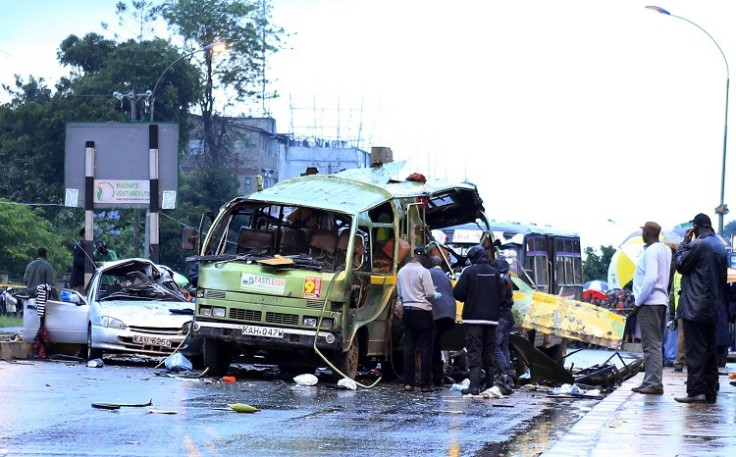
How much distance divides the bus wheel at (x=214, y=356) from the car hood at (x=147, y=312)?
8.33 feet

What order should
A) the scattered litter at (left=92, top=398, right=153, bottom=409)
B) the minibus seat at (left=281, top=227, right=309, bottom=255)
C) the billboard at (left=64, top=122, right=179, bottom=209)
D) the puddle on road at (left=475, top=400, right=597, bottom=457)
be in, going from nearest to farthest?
the puddle on road at (left=475, top=400, right=597, bottom=457), the scattered litter at (left=92, top=398, right=153, bottom=409), the minibus seat at (left=281, top=227, right=309, bottom=255), the billboard at (left=64, top=122, right=179, bottom=209)

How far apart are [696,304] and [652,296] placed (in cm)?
155

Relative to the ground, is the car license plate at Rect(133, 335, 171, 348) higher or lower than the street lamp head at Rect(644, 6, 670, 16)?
lower

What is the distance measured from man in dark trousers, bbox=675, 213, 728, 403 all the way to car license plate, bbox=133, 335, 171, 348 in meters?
9.73

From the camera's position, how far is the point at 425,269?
60.0 feet

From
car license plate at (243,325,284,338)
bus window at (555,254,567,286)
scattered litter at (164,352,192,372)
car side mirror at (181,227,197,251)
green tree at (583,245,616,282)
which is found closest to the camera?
car license plate at (243,325,284,338)

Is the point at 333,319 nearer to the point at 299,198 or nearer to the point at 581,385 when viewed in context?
the point at 299,198

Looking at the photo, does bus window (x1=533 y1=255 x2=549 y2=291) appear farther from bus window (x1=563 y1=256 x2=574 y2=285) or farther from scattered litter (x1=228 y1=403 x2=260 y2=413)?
scattered litter (x1=228 y1=403 x2=260 y2=413)

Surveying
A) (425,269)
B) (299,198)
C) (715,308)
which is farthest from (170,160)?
(715,308)

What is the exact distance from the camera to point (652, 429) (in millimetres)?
11719

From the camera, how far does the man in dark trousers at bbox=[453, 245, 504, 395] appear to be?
58.2 ft

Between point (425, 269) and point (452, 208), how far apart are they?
5.23m

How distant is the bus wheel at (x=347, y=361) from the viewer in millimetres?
18953

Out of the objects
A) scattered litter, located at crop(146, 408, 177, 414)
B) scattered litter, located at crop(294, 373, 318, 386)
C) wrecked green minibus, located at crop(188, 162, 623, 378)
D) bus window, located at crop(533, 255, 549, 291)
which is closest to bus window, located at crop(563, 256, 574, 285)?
bus window, located at crop(533, 255, 549, 291)
